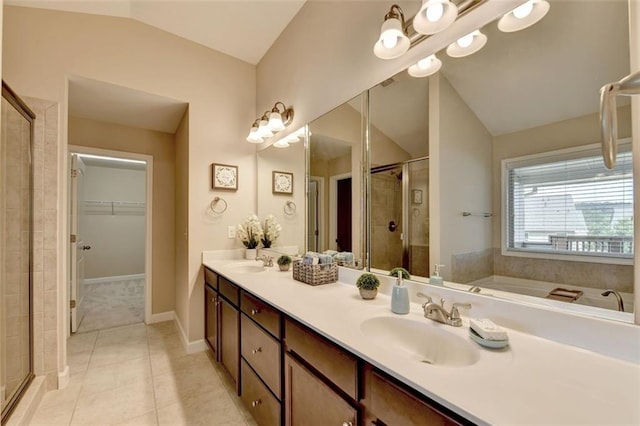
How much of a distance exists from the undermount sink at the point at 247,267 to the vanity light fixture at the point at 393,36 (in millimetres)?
1735

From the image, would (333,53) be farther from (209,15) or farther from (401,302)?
(401,302)

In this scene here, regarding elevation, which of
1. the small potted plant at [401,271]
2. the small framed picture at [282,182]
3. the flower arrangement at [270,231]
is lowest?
the small potted plant at [401,271]

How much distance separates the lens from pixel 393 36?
130cm

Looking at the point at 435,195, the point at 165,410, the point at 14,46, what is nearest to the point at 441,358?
the point at 435,195

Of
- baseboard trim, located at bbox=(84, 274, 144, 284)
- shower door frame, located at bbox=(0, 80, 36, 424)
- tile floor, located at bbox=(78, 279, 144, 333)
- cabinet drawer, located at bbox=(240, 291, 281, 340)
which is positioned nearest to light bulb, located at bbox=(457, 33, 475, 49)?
cabinet drawer, located at bbox=(240, 291, 281, 340)

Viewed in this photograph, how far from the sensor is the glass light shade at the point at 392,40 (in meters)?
1.27

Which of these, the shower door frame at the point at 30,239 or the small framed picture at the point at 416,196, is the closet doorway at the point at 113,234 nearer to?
the shower door frame at the point at 30,239

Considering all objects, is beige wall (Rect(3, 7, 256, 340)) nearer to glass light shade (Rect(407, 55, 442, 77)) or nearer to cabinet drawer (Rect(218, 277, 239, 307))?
cabinet drawer (Rect(218, 277, 239, 307))

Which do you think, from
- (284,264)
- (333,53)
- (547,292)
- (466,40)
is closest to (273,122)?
(333,53)

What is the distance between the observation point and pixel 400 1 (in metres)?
1.42

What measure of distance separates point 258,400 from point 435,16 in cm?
203

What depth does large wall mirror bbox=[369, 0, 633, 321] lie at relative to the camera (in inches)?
33.6

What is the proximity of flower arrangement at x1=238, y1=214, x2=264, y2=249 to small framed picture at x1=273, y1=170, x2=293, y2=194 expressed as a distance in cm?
36

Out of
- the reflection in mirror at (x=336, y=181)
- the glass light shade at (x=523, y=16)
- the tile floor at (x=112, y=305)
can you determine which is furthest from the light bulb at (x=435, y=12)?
the tile floor at (x=112, y=305)
